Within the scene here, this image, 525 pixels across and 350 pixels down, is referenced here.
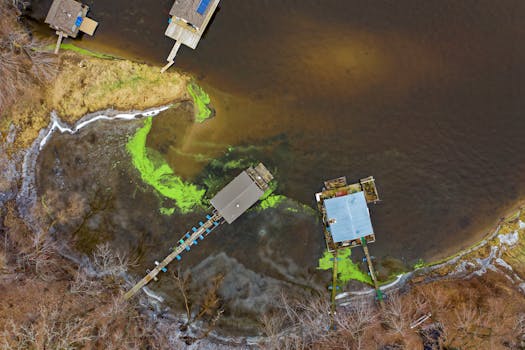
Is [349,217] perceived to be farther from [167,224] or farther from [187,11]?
[187,11]

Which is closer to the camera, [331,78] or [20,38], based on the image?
[20,38]

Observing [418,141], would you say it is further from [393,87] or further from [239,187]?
[239,187]

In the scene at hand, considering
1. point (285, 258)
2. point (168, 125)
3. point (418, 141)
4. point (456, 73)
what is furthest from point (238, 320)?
point (456, 73)

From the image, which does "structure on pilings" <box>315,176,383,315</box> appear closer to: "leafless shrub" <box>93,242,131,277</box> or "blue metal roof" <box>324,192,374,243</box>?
"blue metal roof" <box>324,192,374,243</box>

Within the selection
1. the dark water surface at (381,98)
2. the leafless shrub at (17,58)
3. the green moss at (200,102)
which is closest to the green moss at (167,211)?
the dark water surface at (381,98)

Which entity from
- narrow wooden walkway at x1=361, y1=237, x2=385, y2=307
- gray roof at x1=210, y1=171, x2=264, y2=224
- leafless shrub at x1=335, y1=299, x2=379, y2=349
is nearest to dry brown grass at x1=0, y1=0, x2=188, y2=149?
gray roof at x1=210, y1=171, x2=264, y2=224

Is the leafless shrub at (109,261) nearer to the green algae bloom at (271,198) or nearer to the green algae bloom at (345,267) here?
the green algae bloom at (271,198)
